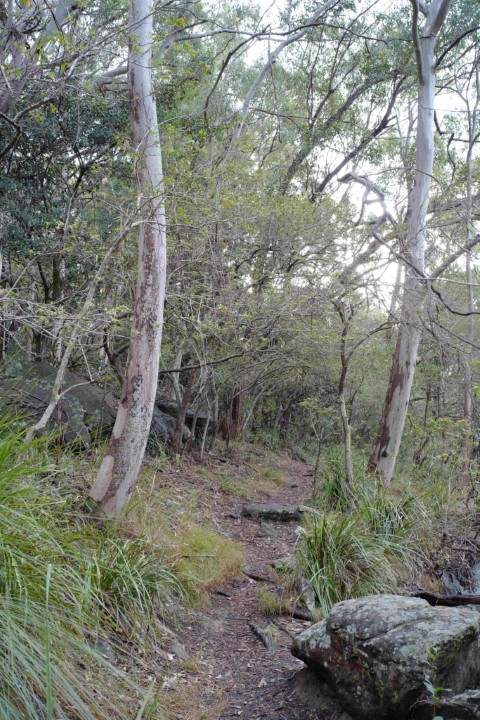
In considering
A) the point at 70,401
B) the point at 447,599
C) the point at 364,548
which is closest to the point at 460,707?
the point at 364,548

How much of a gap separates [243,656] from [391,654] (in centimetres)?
166

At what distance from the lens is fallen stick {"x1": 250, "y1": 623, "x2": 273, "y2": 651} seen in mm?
4756

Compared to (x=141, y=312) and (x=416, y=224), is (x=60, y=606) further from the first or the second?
(x=416, y=224)

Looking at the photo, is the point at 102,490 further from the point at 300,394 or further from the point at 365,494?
the point at 300,394

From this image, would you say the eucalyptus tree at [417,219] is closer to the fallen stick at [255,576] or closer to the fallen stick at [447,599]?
the fallen stick at [447,599]

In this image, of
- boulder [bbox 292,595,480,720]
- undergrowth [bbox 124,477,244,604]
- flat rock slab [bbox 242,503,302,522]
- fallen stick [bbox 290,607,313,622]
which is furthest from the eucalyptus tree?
boulder [bbox 292,595,480,720]

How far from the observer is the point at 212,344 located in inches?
424

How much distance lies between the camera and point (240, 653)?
4652 millimetres

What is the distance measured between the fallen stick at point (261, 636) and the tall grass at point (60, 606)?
0.80 meters

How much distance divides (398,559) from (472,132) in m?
11.4

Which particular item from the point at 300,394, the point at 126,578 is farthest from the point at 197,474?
the point at 300,394

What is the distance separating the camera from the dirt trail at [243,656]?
3.76 metres

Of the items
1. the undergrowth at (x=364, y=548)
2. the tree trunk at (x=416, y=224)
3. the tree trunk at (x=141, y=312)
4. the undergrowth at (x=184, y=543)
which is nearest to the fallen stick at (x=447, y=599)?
the undergrowth at (x=364, y=548)

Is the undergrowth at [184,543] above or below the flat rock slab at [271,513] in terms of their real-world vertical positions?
above
